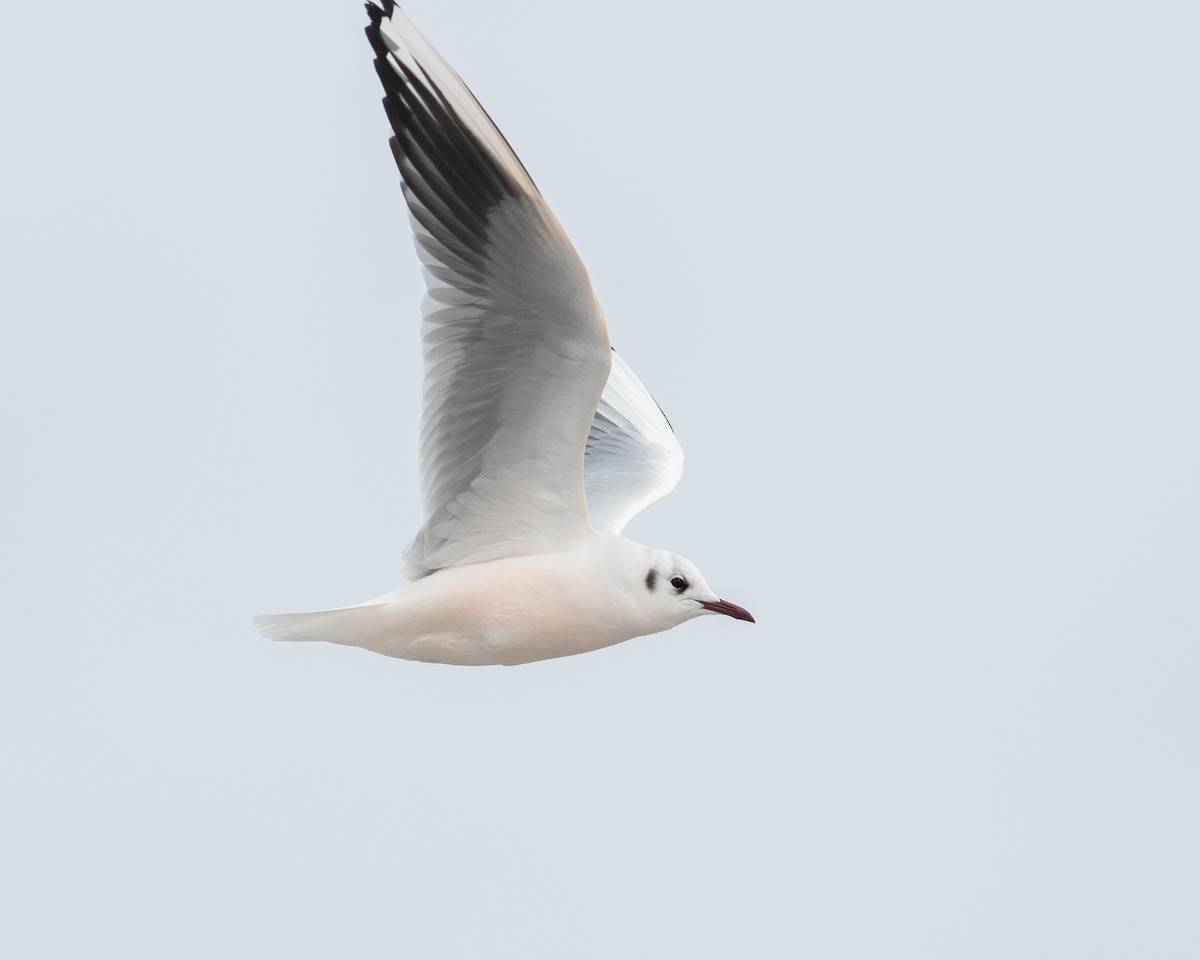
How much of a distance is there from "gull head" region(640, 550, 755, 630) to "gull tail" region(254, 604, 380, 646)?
1.08 meters

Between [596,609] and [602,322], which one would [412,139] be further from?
[596,609]

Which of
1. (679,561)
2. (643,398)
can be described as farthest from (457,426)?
(643,398)

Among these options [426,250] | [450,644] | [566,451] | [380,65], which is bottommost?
[450,644]

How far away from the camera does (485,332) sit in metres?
8.83

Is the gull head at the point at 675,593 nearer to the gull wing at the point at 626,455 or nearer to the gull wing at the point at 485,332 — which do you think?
the gull wing at the point at 485,332

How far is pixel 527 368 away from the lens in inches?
350

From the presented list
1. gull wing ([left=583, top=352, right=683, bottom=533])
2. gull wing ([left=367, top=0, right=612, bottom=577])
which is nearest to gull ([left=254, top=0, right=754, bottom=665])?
gull wing ([left=367, top=0, right=612, bottom=577])

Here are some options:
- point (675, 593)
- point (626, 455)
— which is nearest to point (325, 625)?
point (675, 593)

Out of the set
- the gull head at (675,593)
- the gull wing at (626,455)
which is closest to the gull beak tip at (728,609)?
the gull head at (675,593)

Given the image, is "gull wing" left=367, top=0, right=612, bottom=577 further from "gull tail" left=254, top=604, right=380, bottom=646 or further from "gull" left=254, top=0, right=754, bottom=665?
"gull tail" left=254, top=604, right=380, bottom=646

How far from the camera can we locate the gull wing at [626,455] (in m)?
10.6

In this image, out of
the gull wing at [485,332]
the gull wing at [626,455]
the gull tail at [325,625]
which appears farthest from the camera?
the gull wing at [626,455]

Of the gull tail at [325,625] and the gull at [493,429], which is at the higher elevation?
the gull at [493,429]

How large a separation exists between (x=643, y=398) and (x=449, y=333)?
259 cm
